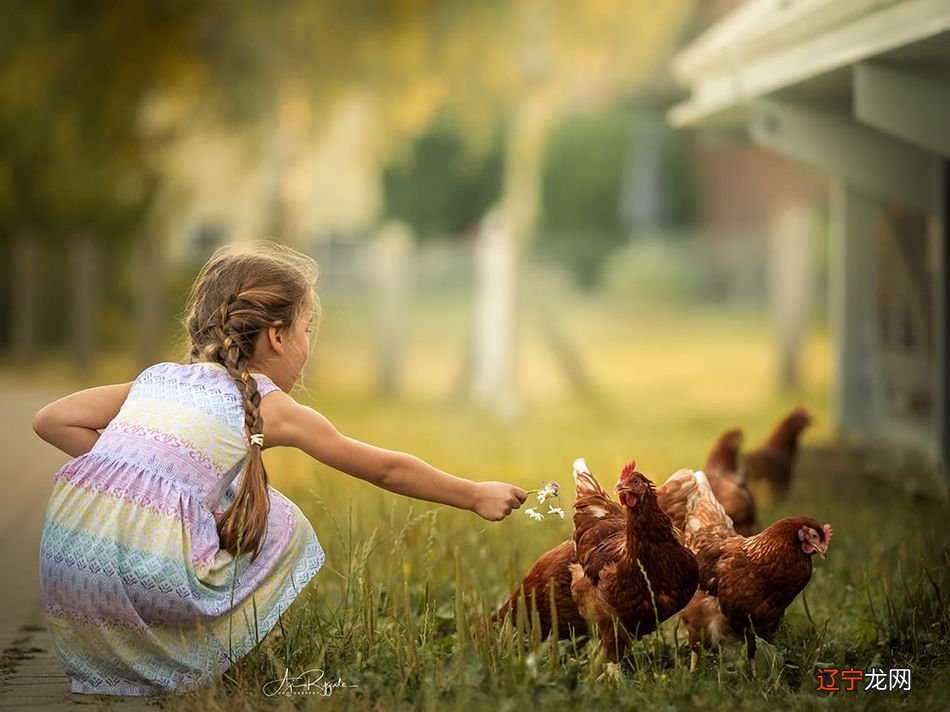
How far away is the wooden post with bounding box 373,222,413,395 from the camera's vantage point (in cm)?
1745

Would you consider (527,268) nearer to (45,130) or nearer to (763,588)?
(45,130)

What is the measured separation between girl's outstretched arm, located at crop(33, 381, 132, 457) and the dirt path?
0.71 m

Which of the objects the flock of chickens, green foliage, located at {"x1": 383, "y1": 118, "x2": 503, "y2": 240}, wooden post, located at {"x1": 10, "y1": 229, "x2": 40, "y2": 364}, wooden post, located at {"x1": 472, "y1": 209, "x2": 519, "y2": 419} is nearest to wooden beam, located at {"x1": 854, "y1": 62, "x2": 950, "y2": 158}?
the flock of chickens

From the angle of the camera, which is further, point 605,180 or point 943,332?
point 605,180

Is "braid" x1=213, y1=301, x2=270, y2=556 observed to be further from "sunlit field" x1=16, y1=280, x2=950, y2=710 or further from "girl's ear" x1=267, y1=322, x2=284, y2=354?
"sunlit field" x1=16, y1=280, x2=950, y2=710

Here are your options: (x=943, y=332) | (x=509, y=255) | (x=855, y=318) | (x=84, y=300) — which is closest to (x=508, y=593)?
(x=943, y=332)

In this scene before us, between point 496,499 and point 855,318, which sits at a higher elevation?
point 855,318

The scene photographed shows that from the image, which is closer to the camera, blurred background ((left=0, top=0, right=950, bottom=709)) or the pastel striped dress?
the pastel striped dress

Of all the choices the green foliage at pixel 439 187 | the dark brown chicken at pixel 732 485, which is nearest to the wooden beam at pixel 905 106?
the dark brown chicken at pixel 732 485

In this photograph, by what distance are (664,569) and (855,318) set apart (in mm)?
6893

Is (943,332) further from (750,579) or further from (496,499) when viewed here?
(496,499)

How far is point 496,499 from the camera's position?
12.8ft

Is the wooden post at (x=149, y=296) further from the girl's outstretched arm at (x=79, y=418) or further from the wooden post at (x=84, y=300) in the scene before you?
the girl's outstretched arm at (x=79, y=418)

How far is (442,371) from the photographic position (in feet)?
69.3
